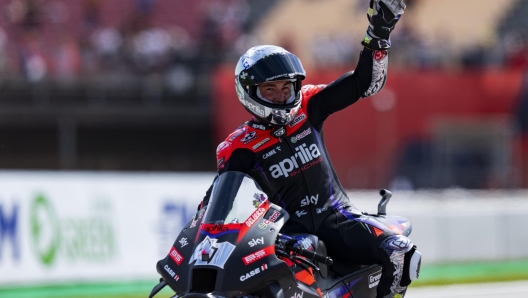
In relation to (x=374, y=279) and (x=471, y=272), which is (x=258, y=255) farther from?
(x=471, y=272)

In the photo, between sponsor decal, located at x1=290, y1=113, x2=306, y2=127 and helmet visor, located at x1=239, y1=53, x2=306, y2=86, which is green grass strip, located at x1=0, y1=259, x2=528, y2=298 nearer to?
sponsor decal, located at x1=290, y1=113, x2=306, y2=127

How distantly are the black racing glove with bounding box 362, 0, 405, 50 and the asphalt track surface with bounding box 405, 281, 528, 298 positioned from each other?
4919 mm

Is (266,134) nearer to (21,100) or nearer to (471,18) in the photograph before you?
(21,100)

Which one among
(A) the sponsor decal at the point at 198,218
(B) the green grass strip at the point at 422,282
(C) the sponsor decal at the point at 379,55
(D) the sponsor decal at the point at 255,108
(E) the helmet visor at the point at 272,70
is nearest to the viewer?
(A) the sponsor decal at the point at 198,218

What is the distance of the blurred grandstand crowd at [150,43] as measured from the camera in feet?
60.1

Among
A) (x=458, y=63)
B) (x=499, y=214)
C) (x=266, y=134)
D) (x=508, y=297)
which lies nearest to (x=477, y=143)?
(x=458, y=63)

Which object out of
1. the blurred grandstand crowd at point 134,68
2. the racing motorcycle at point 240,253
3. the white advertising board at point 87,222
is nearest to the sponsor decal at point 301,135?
the racing motorcycle at point 240,253

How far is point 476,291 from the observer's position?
431 inches

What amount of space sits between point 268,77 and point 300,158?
0.57 meters

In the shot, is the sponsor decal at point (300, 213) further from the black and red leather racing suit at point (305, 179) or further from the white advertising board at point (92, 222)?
the white advertising board at point (92, 222)

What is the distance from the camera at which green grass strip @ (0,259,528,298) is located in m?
11.1

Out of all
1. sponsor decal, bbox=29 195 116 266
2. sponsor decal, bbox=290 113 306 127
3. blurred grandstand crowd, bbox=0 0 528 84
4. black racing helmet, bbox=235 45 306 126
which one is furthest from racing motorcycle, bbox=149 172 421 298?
blurred grandstand crowd, bbox=0 0 528 84

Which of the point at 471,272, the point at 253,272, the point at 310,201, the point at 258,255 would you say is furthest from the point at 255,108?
the point at 471,272

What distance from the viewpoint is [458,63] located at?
2019 cm
